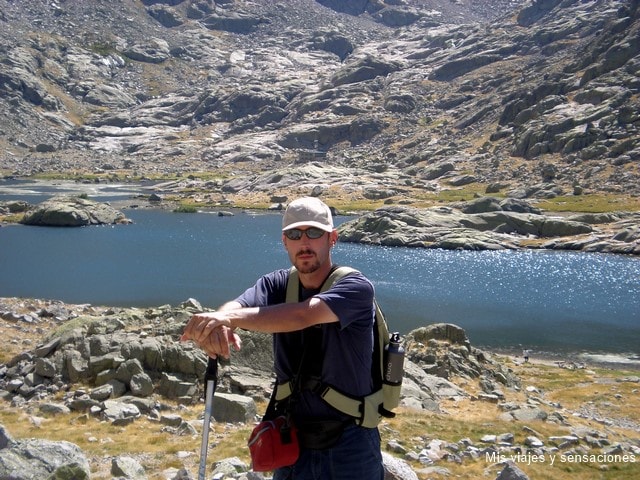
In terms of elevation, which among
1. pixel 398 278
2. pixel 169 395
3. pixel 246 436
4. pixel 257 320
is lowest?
pixel 398 278

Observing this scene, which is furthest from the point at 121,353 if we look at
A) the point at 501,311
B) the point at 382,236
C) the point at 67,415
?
the point at 382,236

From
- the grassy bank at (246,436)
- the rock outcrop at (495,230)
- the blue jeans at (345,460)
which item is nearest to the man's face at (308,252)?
the blue jeans at (345,460)

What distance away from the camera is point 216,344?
576cm

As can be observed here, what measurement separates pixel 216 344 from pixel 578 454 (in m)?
14.4

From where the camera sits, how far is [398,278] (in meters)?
80.4

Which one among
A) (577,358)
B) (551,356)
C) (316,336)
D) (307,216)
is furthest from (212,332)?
(577,358)

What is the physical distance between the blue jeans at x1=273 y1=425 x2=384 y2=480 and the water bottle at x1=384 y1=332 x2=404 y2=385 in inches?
21.6

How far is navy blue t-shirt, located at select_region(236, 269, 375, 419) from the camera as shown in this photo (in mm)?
5789

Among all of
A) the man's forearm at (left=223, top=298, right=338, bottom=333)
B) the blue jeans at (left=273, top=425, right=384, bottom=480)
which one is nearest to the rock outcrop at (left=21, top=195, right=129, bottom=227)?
the blue jeans at (left=273, top=425, right=384, bottom=480)

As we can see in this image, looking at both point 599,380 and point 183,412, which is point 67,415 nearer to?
point 183,412

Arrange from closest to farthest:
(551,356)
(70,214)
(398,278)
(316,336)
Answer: (316,336)
(551,356)
(398,278)
(70,214)

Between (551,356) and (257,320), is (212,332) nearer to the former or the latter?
(257,320)

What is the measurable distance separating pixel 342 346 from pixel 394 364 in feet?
2.19

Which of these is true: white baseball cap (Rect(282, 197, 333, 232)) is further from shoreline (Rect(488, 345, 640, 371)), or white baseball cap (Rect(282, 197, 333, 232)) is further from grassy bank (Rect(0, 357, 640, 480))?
shoreline (Rect(488, 345, 640, 371))
